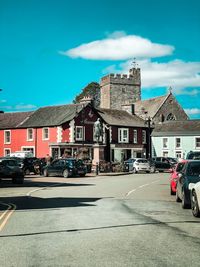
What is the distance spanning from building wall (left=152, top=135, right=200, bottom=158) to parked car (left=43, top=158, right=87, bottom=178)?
36.0m

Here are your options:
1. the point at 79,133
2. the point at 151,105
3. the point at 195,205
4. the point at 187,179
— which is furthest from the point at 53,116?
the point at 195,205

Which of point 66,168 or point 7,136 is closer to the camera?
point 66,168

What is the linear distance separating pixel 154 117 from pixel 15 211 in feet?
226

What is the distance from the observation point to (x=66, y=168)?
126 feet

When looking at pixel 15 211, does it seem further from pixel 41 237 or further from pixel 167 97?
pixel 167 97

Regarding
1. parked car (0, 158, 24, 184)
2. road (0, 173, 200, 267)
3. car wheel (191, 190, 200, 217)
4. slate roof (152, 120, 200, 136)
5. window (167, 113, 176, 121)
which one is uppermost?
window (167, 113, 176, 121)

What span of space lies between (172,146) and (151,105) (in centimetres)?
1527

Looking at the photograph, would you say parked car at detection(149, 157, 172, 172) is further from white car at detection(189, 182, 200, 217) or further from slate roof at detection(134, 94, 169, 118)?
white car at detection(189, 182, 200, 217)

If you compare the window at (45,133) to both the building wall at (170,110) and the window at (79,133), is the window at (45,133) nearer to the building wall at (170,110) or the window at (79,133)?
the window at (79,133)

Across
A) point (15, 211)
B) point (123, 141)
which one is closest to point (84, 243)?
point (15, 211)

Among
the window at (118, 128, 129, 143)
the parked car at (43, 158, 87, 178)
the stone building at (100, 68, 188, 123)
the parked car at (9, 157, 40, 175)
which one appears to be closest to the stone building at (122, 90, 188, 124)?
the stone building at (100, 68, 188, 123)

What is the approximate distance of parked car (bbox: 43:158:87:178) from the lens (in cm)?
3819

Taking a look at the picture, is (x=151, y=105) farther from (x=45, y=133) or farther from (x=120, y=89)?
(x=45, y=133)

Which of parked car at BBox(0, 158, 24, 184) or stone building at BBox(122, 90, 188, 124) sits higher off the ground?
stone building at BBox(122, 90, 188, 124)
